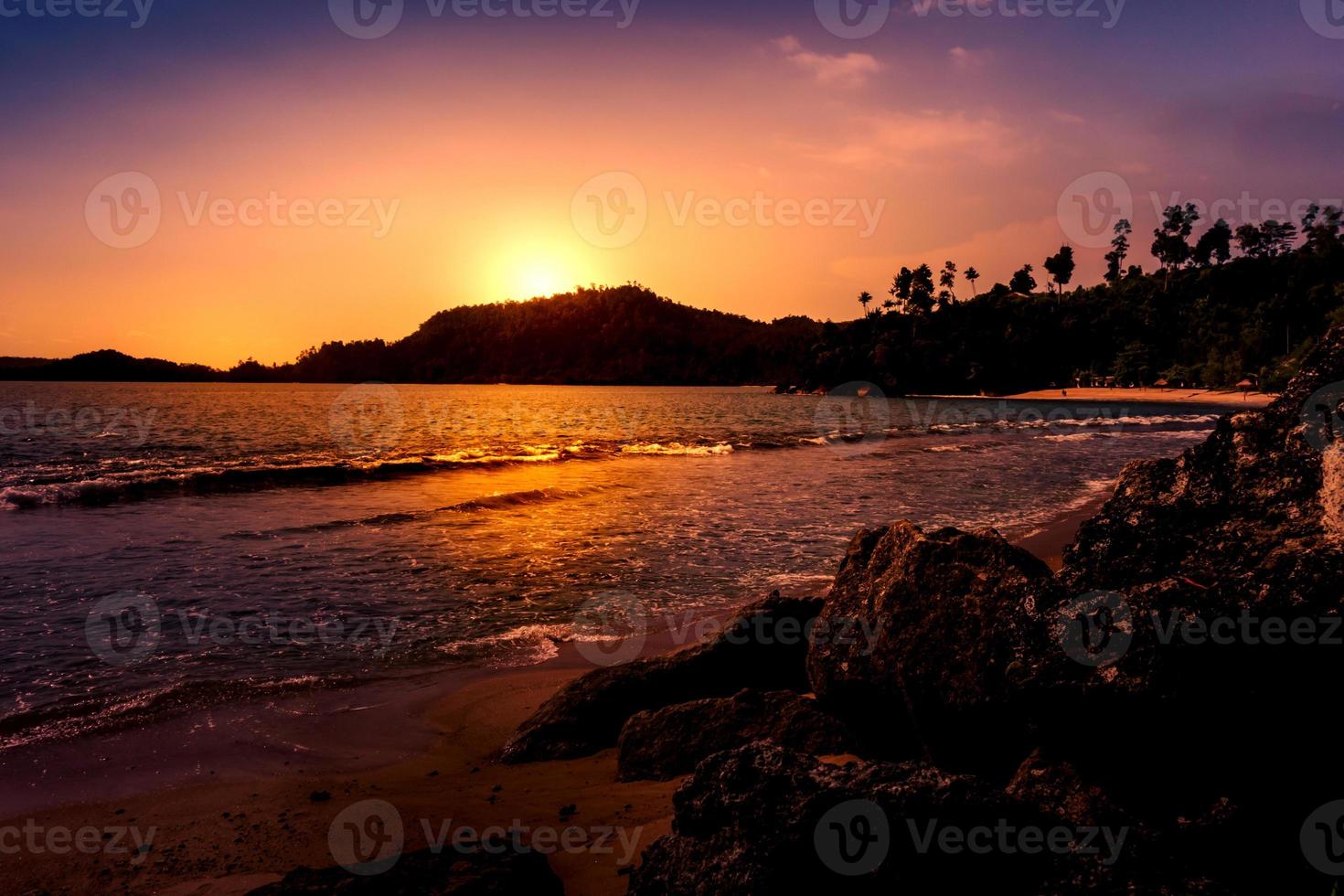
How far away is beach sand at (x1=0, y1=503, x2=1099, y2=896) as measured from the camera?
185 inches

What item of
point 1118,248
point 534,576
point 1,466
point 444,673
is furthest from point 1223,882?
point 1118,248

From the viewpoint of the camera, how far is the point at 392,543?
16359 millimetres

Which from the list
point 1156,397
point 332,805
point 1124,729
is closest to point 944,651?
point 1124,729

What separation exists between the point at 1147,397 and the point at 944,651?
11588 centimetres

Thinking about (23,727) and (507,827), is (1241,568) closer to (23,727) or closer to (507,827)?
(507,827)

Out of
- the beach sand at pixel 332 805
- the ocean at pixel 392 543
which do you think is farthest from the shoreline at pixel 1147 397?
the beach sand at pixel 332 805

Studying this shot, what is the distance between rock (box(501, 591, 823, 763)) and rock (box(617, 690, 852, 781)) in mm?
583

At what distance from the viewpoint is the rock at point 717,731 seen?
5.63 metres

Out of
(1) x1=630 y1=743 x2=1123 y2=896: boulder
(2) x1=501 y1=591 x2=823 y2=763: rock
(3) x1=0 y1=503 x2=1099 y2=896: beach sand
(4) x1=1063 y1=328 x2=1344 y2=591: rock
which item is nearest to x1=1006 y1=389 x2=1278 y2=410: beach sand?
(2) x1=501 y1=591 x2=823 y2=763: rock

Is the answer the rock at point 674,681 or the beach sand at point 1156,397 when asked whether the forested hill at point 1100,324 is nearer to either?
the beach sand at point 1156,397

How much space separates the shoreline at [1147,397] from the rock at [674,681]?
86094 millimetres

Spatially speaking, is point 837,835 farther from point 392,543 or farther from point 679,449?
point 679,449

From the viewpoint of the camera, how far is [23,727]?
23.8 feet

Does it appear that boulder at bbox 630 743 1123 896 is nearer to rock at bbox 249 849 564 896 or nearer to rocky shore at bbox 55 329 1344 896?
rocky shore at bbox 55 329 1344 896
